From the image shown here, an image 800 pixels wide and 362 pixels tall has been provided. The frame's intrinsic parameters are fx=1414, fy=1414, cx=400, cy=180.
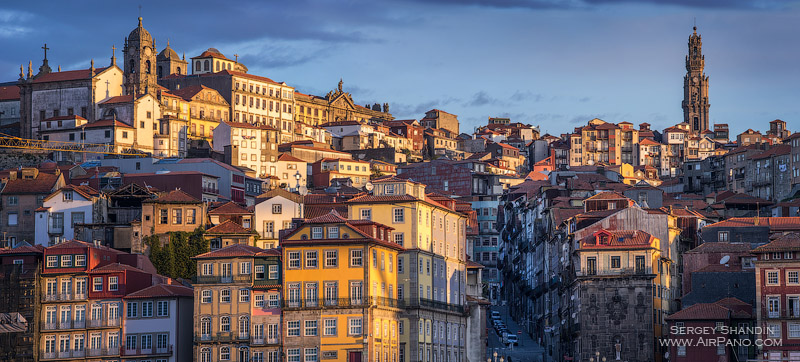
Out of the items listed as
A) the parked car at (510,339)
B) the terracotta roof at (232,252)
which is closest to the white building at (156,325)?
the terracotta roof at (232,252)

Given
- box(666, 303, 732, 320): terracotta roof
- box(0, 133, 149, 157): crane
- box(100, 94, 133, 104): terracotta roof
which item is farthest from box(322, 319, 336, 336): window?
box(100, 94, 133, 104): terracotta roof

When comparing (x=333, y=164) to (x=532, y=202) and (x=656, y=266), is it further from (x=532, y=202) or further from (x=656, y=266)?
(x=656, y=266)

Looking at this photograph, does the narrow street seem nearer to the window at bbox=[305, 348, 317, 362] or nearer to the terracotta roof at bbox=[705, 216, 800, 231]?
the terracotta roof at bbox=[705, 216, 800, 231]

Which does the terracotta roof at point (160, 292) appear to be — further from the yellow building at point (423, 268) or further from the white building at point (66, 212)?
the white building at point (66, 212)

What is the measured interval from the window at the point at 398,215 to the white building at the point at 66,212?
112 ft

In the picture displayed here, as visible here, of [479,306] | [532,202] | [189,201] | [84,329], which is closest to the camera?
[84,329]

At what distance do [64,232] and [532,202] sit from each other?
5024 centimetres

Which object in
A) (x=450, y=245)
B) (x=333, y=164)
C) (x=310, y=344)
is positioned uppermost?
(x=333, y=164)

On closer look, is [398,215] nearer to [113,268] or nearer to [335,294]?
[335,294]

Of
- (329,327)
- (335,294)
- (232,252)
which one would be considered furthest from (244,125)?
(329,327)

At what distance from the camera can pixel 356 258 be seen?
330ft

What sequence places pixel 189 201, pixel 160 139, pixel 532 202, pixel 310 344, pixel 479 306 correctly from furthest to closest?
pixel 160 139
pixel 532 202
pixel 189 201
pixel 479 306
pixel 310 344

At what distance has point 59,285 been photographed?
368 ft

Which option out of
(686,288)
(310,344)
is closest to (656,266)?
(686,288)
